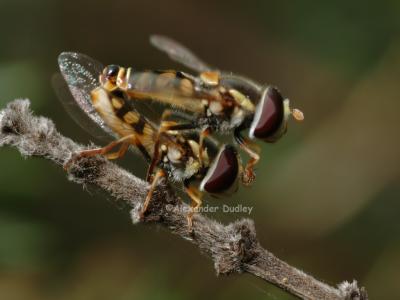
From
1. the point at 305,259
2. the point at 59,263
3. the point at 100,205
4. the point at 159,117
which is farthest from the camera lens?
the point at 100,205

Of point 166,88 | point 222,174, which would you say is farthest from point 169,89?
point 222,174

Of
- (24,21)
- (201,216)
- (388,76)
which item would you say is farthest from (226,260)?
(24,21)

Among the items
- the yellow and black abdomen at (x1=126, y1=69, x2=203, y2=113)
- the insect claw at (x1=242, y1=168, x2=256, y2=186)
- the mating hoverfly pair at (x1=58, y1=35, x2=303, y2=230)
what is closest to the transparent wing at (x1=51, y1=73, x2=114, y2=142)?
the mating hoverfly pair at (x1=58, y1=35, x2=303, y2=230)

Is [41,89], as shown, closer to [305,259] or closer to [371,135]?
[305,259]

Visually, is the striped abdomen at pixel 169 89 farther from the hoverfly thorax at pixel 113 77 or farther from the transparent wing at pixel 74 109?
the transparent wing at pixel 74 109

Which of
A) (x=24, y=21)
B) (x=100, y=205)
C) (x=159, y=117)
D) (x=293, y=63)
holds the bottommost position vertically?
(x=100, y=205)

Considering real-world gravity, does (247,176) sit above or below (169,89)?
below

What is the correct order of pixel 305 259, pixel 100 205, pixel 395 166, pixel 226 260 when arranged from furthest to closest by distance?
pixel 100 205 < pixel 395 166 < pixel 305 259 < pixel 226 260

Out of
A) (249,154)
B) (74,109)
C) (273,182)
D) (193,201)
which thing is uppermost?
(249,154)

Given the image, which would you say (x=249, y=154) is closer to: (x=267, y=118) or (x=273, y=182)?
(x=267, y=118)
